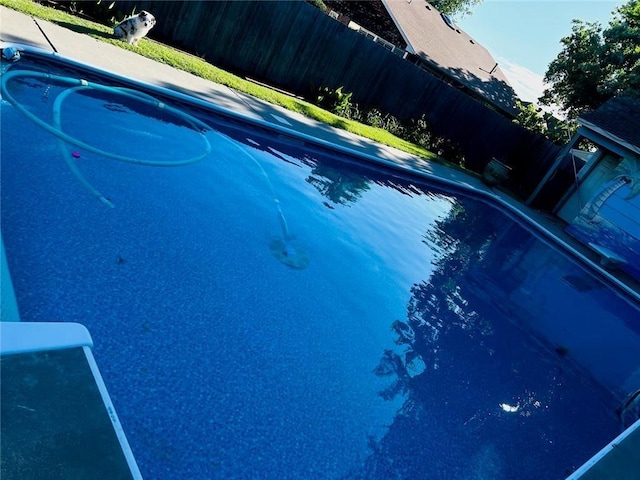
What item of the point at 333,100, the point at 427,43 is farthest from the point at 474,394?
the point at 427,43

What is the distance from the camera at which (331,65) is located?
14.0 m

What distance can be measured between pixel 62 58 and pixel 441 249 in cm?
725

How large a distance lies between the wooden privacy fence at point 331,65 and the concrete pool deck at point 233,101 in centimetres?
232

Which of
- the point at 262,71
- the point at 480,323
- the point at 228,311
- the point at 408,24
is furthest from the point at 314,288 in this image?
the point at 408,24

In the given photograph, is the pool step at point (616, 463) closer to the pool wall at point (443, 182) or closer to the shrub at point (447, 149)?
the pool wall at point (443, 182)

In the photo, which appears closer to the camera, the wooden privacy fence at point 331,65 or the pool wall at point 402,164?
the pool wall at point 402,164

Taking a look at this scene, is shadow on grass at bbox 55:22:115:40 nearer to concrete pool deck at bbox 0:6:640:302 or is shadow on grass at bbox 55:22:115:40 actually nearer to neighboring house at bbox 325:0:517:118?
concrete pool deck at bbox 0:6:640:302

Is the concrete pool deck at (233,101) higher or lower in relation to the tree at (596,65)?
lower

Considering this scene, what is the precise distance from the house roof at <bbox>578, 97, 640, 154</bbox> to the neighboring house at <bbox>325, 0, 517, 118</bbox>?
8933mm

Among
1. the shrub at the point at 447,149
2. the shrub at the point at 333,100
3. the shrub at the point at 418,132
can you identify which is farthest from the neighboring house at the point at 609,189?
the shrub at the point at 333,100

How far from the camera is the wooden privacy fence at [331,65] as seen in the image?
11484 millimetres

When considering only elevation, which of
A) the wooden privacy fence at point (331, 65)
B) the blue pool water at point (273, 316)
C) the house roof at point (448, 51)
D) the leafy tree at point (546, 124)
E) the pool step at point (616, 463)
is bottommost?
the blue pool water at point (273, 316)

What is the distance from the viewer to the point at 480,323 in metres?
6.64

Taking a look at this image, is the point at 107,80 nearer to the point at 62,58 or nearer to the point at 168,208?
the point at 62,58
